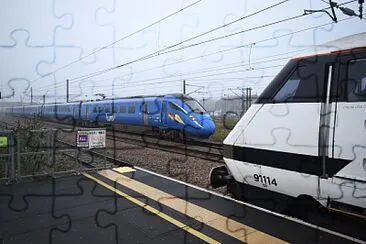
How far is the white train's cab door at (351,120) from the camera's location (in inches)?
145

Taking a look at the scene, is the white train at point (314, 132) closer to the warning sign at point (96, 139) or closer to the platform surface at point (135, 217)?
the platform surface at point (135, 217)

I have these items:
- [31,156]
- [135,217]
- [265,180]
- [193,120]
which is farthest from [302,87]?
[193,120]

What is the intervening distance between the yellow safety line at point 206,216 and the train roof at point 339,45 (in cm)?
267

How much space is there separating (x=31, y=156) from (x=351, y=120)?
8.43 m

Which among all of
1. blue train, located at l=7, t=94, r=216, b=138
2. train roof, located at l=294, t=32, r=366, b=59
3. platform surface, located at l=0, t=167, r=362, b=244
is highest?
train roof, located at l=294, t=32, r=366, b=59

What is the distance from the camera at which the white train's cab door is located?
12.1 ft

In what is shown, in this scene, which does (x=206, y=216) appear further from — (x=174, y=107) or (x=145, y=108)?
(x=145, y=108)

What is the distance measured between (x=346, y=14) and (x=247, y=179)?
221 inches

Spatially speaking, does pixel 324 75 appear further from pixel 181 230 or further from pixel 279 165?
pixel 181 230

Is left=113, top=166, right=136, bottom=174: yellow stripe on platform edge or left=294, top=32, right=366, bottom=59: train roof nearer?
left=294, top=32, right=366, bottom=59: train roof

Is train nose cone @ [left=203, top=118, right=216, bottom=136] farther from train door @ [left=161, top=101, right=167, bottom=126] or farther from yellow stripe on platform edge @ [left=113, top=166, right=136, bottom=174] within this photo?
yellow stripe on platform edge @ [left=113, top=166, right=136, bottom=174]

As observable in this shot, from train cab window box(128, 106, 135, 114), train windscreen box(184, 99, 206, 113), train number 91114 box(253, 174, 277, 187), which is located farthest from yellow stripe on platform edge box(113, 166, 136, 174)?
train cab window box(128, 106, 135, 114)

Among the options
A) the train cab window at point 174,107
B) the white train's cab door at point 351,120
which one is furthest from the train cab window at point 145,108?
the white train's cab door at point 351,120

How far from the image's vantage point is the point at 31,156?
9.42 meters
